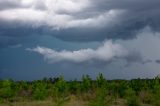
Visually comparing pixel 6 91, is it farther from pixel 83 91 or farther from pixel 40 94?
pixel 83 91

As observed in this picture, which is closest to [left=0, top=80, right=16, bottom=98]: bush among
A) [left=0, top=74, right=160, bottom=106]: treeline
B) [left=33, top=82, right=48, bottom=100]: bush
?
[left=0, top=74, right=160, bottom=106]: treeline

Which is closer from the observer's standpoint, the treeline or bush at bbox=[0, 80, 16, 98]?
the treeline

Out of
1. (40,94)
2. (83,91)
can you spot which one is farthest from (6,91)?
(83,91)

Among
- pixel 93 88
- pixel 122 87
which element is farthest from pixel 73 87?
pixel 122 87

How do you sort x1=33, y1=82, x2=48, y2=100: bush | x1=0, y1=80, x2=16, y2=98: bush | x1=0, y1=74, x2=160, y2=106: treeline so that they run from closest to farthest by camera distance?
x1=0, y1=74, x2=160, y2=106: treeline < x1=33, y1=82, x2=48, y2=100: bush < x1=0, y1=80, x2=16, y2=98: bush

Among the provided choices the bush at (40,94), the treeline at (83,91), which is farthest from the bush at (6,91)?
the bush at (40,94)

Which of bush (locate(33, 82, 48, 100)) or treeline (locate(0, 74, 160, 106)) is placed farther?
bush (locate(33, 82, 48, 100))

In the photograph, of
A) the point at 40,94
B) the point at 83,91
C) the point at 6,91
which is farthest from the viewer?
the point at 83,91

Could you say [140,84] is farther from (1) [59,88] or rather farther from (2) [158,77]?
(1) [59,88]

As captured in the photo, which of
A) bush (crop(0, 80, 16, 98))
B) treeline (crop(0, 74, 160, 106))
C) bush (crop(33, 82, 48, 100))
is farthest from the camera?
bush (crop(0, 80, 16, 98))

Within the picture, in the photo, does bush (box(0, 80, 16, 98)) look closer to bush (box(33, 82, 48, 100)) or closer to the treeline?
the treeline

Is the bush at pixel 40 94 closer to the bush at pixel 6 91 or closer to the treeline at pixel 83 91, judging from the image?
the treeline at pixel 83 91

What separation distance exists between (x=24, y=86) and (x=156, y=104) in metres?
41.5

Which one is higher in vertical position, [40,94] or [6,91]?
[6,91]
